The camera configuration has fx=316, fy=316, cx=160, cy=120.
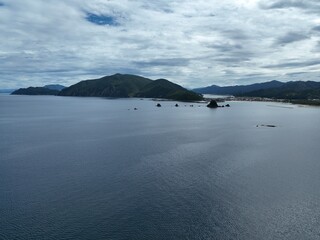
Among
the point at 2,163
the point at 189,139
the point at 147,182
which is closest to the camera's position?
the point at 147,182

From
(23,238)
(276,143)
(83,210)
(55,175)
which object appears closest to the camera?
(23,238)

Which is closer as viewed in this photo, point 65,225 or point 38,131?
point 65,225

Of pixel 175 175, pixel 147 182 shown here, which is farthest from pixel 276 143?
pixel 147 182

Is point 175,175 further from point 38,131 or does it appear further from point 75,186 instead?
point 38,131

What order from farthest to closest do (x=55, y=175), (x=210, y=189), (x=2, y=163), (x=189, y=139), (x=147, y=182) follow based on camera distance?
(x=189, y=139)
(x=2, y=163)
(x=55, y=175)
(x=147, y=182)
(x=210, y=189)

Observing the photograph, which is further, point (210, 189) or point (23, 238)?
point (210, 189)

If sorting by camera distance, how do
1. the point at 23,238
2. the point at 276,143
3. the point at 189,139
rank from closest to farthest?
1. the point at 23,238
2. the point at 276,143
3. the point at 189,139

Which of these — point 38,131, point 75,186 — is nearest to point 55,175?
point 75,186

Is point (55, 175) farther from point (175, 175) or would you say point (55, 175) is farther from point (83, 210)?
point (175, 175)
